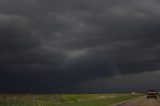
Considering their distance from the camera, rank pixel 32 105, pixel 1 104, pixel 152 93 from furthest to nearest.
→ pixel 152 93
pixel 32 105
pixel 1 104

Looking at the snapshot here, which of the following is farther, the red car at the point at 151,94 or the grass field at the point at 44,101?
the red car at the point at 151,94

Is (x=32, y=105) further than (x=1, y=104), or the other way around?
(x=32, y=105)

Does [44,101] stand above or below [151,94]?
below

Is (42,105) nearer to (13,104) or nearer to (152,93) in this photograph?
(13,104)

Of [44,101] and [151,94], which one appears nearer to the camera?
[44,101]

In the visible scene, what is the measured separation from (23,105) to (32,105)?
1.80 m

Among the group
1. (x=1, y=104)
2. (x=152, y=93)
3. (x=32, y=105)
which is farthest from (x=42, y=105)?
(x=152, y=93)

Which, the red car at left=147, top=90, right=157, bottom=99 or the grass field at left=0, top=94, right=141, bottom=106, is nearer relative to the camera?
the grass field at left=0, top=94, right=141, bottom=106

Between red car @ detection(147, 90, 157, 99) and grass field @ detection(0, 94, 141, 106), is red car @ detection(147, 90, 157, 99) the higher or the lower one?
the higher one

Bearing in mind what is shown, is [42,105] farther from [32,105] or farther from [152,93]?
[152,93]

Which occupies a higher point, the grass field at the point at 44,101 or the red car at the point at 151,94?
the red car at the point at 151,94

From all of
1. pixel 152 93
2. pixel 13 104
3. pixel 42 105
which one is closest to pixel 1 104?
pixel 13 104

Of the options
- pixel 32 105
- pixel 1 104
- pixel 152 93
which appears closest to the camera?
pixel 1 104

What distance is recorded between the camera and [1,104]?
47.4m
